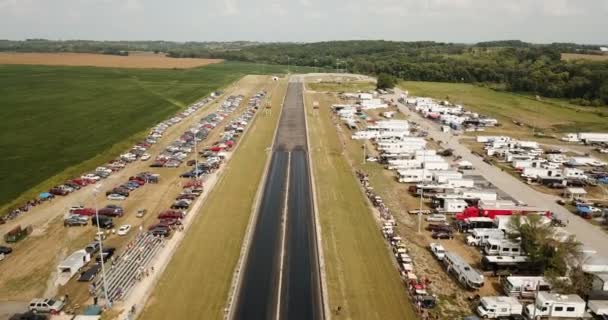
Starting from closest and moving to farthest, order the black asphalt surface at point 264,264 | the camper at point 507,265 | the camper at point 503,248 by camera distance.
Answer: the black asphalt surface at point 264,264 < the camper at point 507,265 < the camper at point 503,248

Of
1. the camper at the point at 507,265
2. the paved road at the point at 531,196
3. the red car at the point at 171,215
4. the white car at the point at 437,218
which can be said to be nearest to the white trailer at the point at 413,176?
the paved road at the point at 531,196

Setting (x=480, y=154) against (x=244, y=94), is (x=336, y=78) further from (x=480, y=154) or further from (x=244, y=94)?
(x=480, y=154)

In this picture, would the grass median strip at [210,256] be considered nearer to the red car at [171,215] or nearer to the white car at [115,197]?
the red car at [171,215]

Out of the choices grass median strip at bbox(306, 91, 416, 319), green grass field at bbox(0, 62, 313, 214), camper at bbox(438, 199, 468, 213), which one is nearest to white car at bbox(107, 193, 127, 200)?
green grass field at bbox(0, 62, 313, 214)

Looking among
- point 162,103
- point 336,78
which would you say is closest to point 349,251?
point 162,103

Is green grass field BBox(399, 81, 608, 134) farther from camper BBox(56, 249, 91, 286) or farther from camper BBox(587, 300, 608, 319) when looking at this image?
camper BBox(56, 249, 91, 286)
